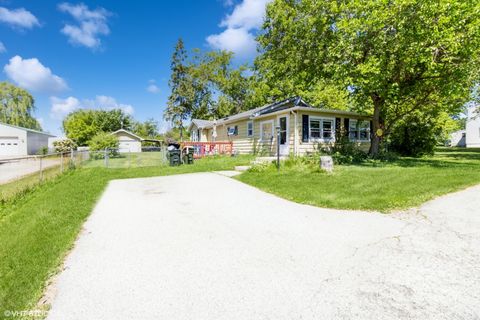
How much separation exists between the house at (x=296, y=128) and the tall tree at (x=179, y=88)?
2035 cm

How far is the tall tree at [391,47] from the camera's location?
36.2ft

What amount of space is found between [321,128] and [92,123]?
38.2 meters

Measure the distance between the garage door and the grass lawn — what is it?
95.6 ft

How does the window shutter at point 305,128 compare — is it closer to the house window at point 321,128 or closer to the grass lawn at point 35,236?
→ the house window at point 321,128

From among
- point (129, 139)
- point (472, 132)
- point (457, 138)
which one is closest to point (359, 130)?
point (472, 132)

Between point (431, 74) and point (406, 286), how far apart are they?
13.9 metres

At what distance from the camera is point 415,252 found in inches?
133

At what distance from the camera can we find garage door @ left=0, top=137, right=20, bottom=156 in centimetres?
3041

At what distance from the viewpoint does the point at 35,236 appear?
14.4 feet

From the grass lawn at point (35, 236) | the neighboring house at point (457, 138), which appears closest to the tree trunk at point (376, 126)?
the grass lawn at point (35, 236)

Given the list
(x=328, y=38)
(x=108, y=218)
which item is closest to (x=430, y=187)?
(x=108, y=218)

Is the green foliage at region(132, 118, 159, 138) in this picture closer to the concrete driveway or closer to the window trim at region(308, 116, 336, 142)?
the window trim at region(308, 116, 336, 142)

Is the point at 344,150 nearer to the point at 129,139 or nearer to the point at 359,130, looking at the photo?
the point at 359,130

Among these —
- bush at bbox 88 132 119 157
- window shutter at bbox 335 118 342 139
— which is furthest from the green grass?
bush at bbox 88 132 119 157
